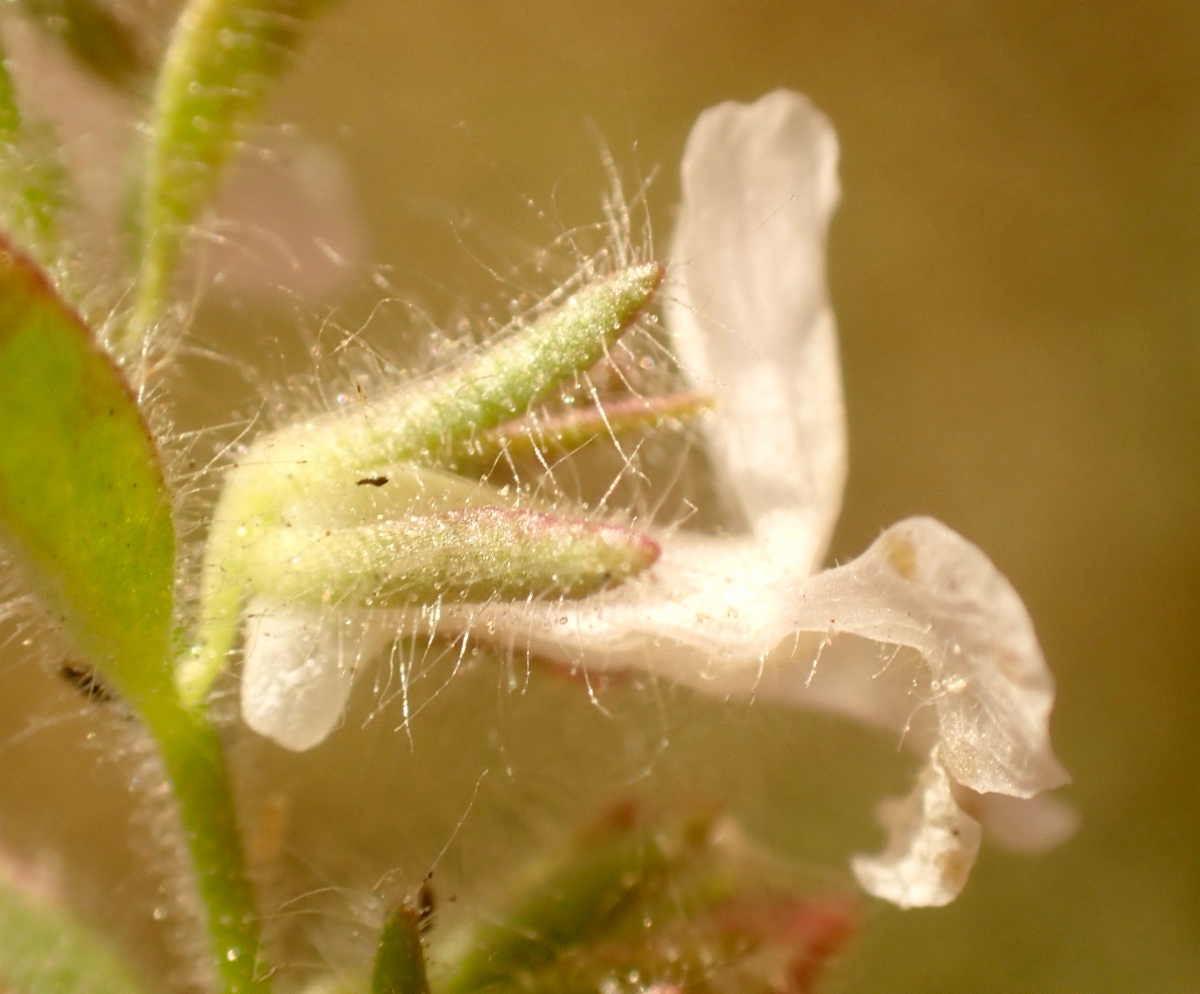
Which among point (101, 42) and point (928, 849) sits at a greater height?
point (101, 42)

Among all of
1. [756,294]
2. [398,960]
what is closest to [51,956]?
[398,960]

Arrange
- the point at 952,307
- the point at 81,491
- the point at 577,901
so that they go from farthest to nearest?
1. the point at 952,307
2. the point at 577,901
3. the point at 81,491

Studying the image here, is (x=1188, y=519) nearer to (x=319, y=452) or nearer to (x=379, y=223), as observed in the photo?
(x=379, y=223)

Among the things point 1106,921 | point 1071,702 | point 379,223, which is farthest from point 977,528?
point 379,223

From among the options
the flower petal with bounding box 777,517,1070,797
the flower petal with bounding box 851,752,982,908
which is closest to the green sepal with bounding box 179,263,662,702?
the flower petal with bounding box 777,517,1070,797

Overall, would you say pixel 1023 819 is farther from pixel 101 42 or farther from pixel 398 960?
pixel 101 42

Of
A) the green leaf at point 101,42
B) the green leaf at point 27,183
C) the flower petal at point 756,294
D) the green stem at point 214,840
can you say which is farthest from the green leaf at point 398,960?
the green leaf at point 101,42

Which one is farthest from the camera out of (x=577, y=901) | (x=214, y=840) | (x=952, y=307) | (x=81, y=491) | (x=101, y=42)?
(x=952, y=307)
